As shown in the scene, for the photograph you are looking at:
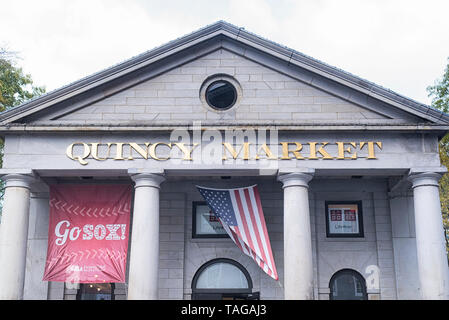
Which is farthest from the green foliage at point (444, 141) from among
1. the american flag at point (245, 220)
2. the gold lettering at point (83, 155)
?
the gold lettering at point (83, 155)

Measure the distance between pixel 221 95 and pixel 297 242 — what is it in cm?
588

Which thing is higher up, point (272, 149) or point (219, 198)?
point (272, 149)

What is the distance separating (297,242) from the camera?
58.7 ft

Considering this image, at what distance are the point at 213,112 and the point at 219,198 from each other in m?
3.07

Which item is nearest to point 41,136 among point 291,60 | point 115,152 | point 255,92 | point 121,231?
point 115,152

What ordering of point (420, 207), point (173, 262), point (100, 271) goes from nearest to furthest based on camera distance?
point (420, 207)
point (100, 271)
point (173, 262)

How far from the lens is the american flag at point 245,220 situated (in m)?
18.7

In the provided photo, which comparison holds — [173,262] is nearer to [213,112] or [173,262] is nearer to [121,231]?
[121,231]

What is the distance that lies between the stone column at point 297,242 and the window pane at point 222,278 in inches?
154

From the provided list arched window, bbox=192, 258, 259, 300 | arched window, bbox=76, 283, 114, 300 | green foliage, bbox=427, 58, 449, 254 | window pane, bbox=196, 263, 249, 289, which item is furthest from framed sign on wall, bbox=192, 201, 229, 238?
green foliage, bbox=427, 58, 449, 254

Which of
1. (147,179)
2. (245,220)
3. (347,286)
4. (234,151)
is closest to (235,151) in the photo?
(234,151)

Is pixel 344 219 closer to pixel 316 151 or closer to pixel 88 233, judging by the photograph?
pixel 316 151

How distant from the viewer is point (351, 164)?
18.7 m

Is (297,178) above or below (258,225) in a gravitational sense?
above
